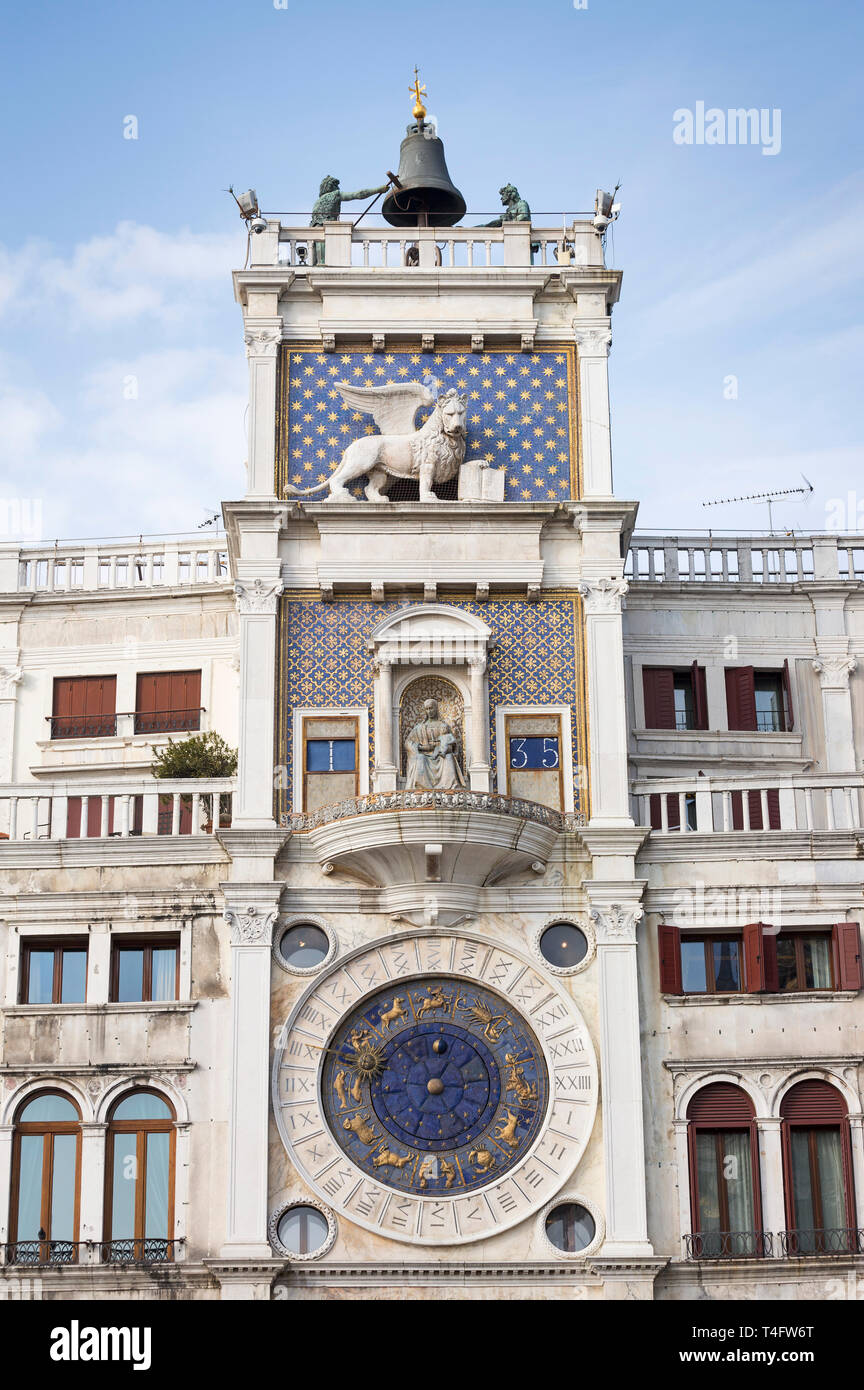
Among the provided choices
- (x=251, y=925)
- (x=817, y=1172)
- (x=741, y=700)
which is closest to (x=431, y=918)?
(x=251, y=925)

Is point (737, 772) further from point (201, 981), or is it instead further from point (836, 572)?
point (201, 981)

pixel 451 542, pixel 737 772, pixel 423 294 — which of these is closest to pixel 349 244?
pixel 423 294

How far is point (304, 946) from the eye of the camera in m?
34.5

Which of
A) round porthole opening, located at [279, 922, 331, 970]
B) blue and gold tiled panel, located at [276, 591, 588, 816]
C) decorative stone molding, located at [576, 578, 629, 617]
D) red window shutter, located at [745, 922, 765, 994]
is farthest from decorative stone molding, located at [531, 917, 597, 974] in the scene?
decorative stone molding, located at [576, 578, 629, 617]

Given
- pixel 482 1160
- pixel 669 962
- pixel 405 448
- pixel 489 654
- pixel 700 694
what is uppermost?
pixel 405 448

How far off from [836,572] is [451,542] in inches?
A: 332

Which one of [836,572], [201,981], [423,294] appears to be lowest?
[201,981]

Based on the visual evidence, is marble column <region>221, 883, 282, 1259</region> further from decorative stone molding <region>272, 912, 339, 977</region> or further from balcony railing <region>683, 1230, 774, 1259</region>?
balcony railing <region>683, 1230, 774, 1259</region>

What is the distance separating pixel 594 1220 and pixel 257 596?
11.0 m

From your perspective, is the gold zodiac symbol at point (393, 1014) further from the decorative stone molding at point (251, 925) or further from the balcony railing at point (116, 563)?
the balcony railing at point (116, 563)

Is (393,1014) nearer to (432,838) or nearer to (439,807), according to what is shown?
(432,838)

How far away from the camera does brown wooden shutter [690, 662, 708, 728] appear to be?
40.2 m

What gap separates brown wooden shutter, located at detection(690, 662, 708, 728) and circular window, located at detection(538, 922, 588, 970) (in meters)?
6.82

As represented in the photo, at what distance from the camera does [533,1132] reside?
3356cm
